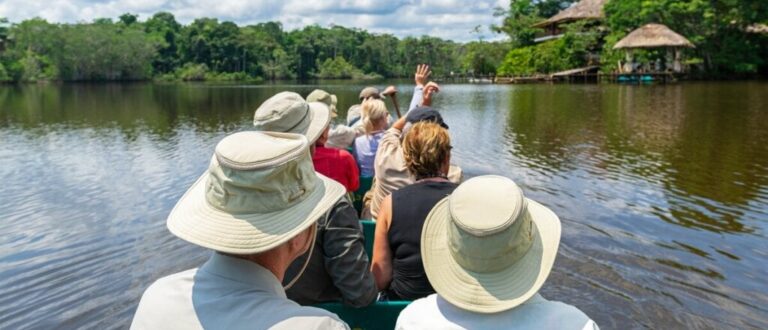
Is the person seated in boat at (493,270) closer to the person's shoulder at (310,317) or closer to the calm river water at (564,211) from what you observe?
the person's shoulder at (310,317)

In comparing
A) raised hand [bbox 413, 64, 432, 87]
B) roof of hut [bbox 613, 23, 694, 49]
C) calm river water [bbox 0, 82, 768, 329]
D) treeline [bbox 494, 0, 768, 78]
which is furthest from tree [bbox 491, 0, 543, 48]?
raised hand [bbox 413, 64, 432, 87]

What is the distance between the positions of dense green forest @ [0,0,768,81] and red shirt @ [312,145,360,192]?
39.5 meters

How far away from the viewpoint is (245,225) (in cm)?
149

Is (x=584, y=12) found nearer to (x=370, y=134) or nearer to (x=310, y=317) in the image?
(x=370, y=134)

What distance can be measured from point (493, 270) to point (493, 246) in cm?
11

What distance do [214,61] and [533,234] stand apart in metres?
85.0

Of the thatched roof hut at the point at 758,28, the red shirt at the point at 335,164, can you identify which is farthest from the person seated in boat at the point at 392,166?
the thatched roof hut at the point at 758,28

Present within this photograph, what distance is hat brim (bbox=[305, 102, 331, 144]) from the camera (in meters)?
3.32

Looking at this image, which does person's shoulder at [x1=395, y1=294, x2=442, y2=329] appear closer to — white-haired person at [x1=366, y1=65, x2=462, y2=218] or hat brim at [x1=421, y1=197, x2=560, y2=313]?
hat brim at [x1=421, y1=197, x2=560, y2=313]

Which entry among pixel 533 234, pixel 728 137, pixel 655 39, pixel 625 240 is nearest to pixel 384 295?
pixel 533 234

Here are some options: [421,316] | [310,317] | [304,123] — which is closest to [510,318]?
[421,316]

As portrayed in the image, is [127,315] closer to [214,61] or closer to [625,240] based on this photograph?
[625,240]

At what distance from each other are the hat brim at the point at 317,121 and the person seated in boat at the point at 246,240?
166cm

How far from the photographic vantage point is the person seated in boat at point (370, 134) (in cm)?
555
